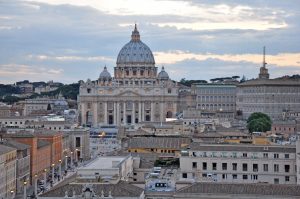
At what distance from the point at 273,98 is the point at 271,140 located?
95154mm

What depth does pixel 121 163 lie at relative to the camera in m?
46.4

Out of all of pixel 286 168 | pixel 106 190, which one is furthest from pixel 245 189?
pixel 286 168

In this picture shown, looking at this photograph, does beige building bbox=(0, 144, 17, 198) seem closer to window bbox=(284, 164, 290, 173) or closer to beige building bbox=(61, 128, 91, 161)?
window bbox=(284, 164, 290, 173)

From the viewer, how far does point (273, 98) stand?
16650 centimetres

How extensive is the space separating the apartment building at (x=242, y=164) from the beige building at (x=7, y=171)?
14.5 meters

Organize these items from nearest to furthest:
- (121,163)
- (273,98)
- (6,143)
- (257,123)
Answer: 1. (121,163)
2. (6,143)
3. (257,123)
4. (273,98)

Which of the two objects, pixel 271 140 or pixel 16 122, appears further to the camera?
pixel 16 122

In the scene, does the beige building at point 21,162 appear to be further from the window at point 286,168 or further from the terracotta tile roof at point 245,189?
the terracotta tile roof at point 245,189

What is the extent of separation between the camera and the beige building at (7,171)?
2372 inches

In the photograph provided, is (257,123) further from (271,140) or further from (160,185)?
(160,185)

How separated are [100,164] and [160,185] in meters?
9.44

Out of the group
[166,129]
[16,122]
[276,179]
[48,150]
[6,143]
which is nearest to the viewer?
[276,179]

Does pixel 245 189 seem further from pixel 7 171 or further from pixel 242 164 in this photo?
pixel 7 171

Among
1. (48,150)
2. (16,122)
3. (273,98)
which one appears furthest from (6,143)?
(273,98)
